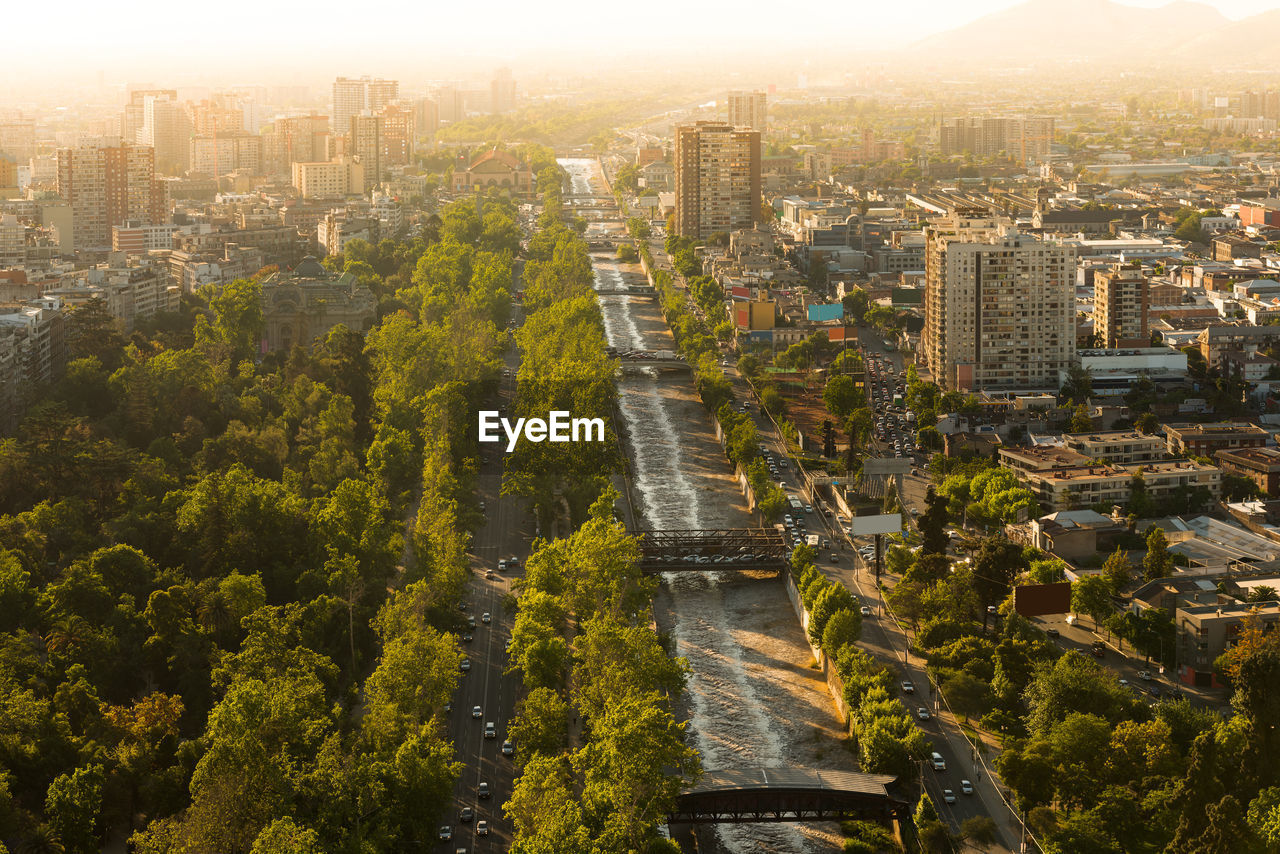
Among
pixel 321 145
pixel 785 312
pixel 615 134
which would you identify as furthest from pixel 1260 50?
pixel 785 312

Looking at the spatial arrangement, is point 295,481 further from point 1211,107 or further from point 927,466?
point 1211,107

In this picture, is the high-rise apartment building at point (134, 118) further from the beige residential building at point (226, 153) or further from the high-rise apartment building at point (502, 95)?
the high-rise apartment building at point (502, 95)

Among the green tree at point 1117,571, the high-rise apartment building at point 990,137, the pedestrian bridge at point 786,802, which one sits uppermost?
the high-rise apartment building at point 990,137

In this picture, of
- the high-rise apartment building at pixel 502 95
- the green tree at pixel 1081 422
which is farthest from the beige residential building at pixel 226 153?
the high-rise apartment building at pixel 502 95

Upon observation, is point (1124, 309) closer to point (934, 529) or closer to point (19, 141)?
point (934, 529)

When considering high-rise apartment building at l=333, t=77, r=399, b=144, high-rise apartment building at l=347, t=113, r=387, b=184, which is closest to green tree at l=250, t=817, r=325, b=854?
high-rise apartment building at l=347, t=113, r=387, b=184

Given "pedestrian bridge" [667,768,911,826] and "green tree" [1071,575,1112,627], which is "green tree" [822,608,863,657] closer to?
"green tree" [1071,575,1112,627]
